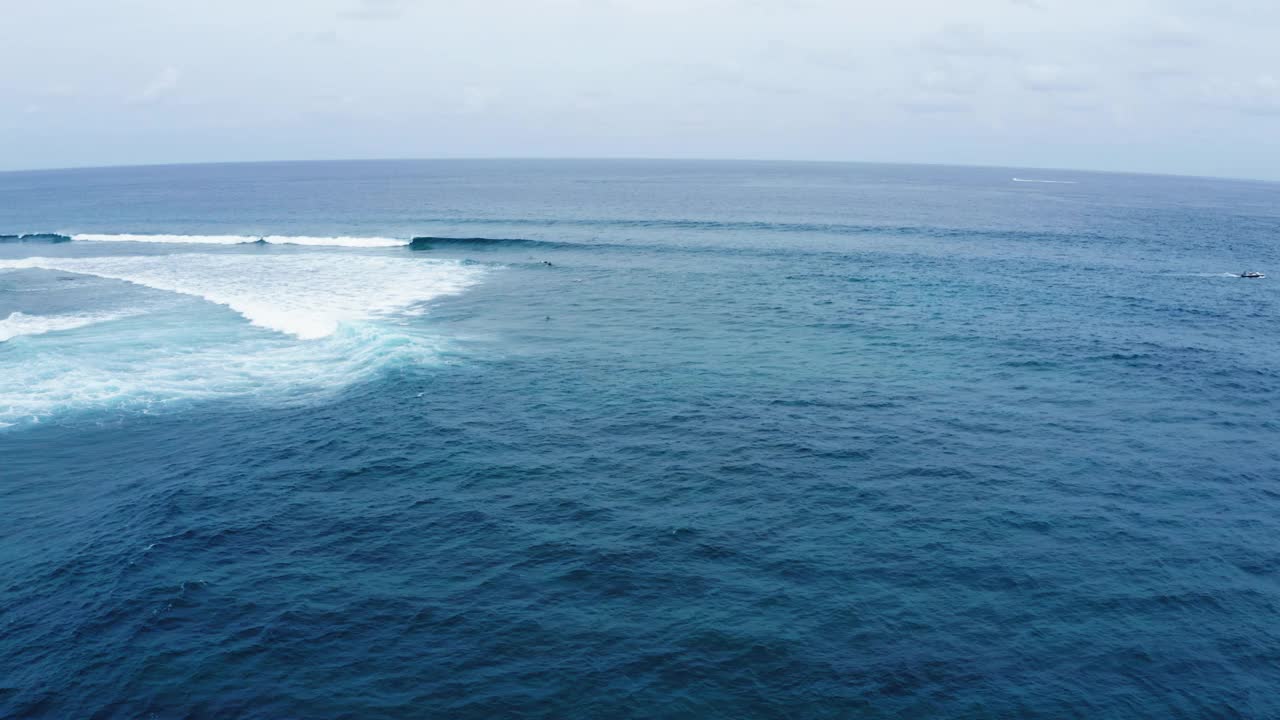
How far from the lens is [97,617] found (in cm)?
3116

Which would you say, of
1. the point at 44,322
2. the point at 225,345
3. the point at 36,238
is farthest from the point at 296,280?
the point at 36,238

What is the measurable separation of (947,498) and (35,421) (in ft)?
182

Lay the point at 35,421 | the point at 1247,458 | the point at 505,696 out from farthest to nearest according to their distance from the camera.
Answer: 1. the point at 35,421
2. the point at 1247,458
3. the point at 505,696

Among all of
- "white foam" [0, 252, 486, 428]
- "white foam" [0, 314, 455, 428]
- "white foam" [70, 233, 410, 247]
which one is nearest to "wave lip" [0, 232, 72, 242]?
"white foam" [70, 233, 410, 247]

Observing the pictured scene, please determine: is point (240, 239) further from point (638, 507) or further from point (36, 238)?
point (638, 507)

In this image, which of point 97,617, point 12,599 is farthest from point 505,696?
point 12,599

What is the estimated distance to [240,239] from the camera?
438 ft

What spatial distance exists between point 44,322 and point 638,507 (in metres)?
66.8

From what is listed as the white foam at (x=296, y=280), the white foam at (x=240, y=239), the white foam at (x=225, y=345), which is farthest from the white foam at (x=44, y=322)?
the white foam at (x=240, y=239)

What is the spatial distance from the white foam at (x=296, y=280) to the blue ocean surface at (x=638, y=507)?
1.25m

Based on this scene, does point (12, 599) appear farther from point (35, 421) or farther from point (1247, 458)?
point (1247, 458)

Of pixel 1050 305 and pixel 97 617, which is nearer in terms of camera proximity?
pixel 97 617

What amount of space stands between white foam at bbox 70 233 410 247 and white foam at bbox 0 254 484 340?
13003 millimetres

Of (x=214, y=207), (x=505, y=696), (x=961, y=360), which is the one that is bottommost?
(x=505, y=696)
